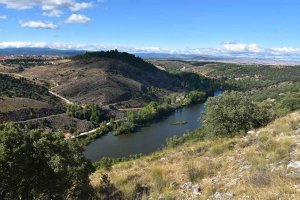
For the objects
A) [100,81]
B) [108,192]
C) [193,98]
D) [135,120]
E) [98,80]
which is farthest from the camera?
[193,98]

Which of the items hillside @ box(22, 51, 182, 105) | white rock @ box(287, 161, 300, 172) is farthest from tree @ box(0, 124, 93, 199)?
hillside @ box(22, 51, 182, 105)

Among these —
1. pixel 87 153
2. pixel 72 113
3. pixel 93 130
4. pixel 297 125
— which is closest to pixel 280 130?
pixel 297 125

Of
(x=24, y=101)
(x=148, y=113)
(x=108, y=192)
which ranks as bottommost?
(x=148, y=113)

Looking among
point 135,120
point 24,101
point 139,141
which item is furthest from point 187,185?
point 24,101

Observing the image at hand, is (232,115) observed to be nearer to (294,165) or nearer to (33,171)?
(294,165)

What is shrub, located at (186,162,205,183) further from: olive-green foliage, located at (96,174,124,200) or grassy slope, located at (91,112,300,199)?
olive-green foliage, located at (96,174,124,200)

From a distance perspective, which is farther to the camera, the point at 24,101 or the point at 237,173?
the point at 24,101

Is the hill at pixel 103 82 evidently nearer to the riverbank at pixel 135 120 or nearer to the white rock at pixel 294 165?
the riverbank at pixel 135 120

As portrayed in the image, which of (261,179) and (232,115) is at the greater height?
(261,179)
